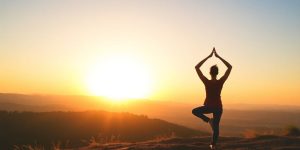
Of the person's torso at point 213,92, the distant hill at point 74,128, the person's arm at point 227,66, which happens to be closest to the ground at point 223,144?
the person's torso at point 213,92

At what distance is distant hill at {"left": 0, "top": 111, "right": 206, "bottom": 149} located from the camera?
38500mm

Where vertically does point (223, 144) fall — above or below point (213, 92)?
below

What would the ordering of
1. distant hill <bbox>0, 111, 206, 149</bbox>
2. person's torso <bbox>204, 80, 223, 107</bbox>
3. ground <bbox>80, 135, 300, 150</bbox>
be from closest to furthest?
person's torso <bbox>204, 80, 223, 107</bbox>, ground <bbox>80, 135, 300, 150</bbox>, distant hill <bbox>0, 111, 206, 149</bbox>

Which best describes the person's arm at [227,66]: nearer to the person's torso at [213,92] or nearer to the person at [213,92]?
the person at [213,92]

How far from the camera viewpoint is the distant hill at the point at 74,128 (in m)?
38.5

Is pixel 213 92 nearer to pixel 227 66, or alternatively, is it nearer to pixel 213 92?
pixel 213 92

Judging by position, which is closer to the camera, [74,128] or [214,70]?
[214,70]

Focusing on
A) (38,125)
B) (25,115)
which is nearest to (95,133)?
(38,125)

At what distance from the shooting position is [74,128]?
43.2 m

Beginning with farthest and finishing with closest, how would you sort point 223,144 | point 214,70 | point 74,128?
point 74,128
point 223,144
point 214,70

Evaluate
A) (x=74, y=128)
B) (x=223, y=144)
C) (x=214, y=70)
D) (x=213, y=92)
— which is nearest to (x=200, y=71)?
(x=214, y=70)

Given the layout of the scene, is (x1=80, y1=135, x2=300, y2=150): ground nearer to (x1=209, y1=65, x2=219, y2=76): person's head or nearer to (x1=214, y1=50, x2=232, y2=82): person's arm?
(x1=214, y1=50, x2=232, y2=82): person's arm

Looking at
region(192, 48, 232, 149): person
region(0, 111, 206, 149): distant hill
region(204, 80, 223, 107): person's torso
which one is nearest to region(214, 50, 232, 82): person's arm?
region(192, 48, 232, 149): person

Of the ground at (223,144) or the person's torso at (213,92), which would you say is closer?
the person's torso at (213,92)
